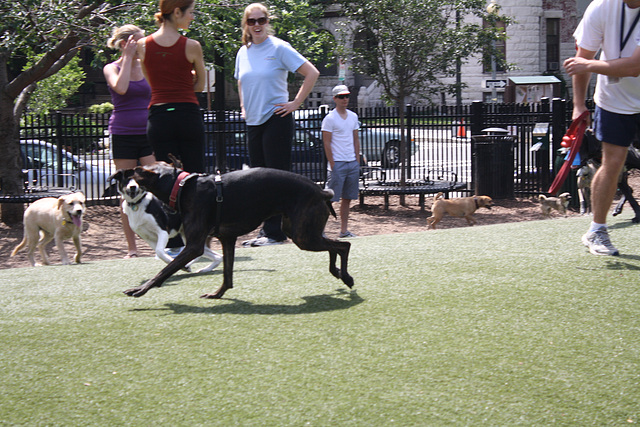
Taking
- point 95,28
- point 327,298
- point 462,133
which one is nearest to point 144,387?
point 327,298

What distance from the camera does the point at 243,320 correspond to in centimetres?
405

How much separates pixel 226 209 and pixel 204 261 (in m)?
1.90

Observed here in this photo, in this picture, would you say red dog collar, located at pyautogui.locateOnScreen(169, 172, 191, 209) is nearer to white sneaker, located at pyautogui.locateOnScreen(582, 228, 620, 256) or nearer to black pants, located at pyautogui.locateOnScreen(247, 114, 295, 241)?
black pants, located at pyautogui.locateOnScreen(247, 114, 295, 241)

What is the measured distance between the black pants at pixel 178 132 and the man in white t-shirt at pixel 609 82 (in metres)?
2.76

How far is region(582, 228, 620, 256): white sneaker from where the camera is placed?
534cm

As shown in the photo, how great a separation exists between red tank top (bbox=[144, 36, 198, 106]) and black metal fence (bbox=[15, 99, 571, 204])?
7769 mm

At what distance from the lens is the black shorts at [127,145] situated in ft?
21.6

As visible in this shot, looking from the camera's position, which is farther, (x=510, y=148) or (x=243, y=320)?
(x=510, y=148)

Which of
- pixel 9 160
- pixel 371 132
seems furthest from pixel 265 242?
pixel 371 132

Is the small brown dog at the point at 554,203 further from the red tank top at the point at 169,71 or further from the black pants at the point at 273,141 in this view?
the red tank top at the point at 169,71

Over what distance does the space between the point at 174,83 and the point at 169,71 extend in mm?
97

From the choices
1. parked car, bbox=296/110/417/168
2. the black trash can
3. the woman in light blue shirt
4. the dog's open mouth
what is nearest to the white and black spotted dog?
the woman in light blue shirt

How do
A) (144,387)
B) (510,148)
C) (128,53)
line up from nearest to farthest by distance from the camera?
(144,387) < (128,53) < (510,148)

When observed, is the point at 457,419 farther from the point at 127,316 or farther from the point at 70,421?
the point at 127,316
